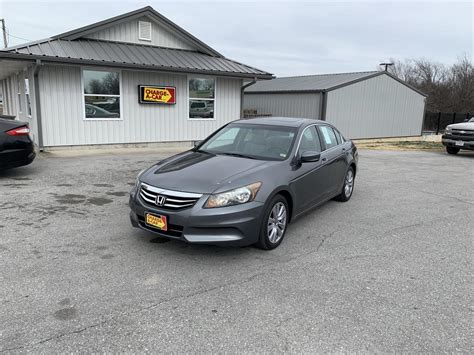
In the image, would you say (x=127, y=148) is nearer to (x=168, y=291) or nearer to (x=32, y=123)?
→ (x=32, y=123)

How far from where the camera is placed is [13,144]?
25.6 ft

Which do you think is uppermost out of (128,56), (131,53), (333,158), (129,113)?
(131,53)

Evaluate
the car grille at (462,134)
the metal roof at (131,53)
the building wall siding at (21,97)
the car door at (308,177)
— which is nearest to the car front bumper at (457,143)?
the car grille at (462,134)

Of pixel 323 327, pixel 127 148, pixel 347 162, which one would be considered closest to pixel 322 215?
pixel 347 162

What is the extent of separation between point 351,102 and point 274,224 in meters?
16.0

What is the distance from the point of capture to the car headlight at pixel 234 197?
416 centimetres

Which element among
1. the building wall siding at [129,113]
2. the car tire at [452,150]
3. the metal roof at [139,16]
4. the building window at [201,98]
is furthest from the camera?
the car tire at [452,150]

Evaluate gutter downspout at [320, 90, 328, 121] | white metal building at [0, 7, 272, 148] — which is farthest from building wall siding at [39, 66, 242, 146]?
gutter downspout at [320, 90, 328, 121]

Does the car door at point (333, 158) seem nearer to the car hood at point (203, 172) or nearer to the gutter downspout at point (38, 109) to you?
A: the car hood at point (203, 172)

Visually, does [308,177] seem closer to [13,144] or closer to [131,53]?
[13,144]

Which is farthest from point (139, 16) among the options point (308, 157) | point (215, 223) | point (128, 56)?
point (215, 223)

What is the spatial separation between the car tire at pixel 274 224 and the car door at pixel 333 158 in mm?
1457

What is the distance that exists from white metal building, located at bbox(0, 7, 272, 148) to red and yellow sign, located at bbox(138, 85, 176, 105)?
0.11 ft

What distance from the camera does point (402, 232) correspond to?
550 centimetres
